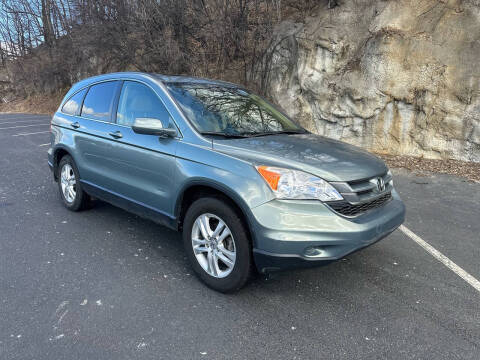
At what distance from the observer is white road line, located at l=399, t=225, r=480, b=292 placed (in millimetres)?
3380

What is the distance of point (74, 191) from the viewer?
16.3ft

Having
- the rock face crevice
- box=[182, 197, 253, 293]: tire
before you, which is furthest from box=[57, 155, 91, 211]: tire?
the rock face crevice

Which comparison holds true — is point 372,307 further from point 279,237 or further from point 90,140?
point 90,140

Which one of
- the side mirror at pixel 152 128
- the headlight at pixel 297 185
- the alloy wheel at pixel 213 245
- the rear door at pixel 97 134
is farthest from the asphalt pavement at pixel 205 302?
the side mirror at pixel 152 128

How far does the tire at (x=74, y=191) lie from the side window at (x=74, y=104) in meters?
0.61

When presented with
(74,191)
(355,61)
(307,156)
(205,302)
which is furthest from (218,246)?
(355,61)

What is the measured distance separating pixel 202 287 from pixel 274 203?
3.51ft

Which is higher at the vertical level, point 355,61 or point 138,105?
point 355,61

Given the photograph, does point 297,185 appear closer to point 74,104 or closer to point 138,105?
point 138,105

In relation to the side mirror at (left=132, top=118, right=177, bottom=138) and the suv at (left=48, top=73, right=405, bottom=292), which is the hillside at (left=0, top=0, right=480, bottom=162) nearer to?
the suv at (left=48, top=73, right=405, bottom=292)

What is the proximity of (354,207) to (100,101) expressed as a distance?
322 cm

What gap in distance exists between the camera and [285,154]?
9.82ft

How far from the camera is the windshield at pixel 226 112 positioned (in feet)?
11.5

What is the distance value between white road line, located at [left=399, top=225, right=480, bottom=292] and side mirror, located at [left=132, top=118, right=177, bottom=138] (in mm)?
2989
